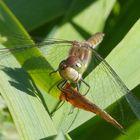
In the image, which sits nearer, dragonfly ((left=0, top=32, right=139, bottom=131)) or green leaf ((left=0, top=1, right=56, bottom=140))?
green leaf ((left=0, top=1, right=56, bottom=140))

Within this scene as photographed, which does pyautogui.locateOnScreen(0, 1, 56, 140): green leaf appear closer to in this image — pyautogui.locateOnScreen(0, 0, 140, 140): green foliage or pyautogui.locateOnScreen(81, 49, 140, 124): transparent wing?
pyautogui.locateOnScreen(0, 0, 140, 140): green foliage

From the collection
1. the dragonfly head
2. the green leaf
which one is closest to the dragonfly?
the dragonfly head

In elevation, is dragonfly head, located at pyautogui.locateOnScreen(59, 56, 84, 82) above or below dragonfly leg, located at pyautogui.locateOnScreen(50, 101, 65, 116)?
above

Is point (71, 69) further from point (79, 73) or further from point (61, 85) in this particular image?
point (61, 85)

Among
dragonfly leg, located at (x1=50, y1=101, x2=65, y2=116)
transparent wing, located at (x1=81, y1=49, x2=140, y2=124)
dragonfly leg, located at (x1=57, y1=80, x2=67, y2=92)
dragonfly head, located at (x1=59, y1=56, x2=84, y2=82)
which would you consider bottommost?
transparent wing, located at (x1=81, y1=49, x2=140, y2=124)

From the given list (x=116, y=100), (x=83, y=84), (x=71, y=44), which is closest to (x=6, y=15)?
(x=71, y=44)

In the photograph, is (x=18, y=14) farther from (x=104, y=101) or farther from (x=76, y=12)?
(x=104, y=101)

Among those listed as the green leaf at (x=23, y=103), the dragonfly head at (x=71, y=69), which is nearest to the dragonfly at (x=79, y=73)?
the dragonfly head at (x=71, y=69)
